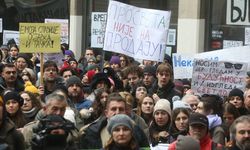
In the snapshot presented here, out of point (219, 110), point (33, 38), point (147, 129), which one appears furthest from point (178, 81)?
point (147, 129)

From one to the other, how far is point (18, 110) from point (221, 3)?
12.0 meters

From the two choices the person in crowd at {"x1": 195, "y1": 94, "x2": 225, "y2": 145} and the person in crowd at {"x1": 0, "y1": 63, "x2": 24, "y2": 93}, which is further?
the person in crowd at {"x1": 0, "y1": 63, "x2": 24, "y2": 93}

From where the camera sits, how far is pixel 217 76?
10.8 m

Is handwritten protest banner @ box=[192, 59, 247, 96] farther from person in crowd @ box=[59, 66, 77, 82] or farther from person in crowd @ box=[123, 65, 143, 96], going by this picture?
person in crowd @ box=[59, 66, 77, 82]

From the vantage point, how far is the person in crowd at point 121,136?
6574 mm

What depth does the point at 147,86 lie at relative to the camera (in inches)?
453

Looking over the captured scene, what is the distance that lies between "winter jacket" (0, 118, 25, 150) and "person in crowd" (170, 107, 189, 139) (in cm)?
188

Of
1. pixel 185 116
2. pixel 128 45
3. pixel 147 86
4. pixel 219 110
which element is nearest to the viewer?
pixel 185 116

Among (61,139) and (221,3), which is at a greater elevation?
(221,3)

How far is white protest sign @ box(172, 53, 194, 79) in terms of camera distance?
13.1 metres

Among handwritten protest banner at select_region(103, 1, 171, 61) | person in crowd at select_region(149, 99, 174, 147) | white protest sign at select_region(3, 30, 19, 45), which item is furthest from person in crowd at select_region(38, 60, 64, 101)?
white protest sign at select_region(3, 30, 19, 45)

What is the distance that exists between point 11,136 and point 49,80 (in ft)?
15.8

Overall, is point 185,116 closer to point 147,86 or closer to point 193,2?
point 147,86

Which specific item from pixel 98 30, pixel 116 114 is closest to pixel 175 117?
pixel 116 114
